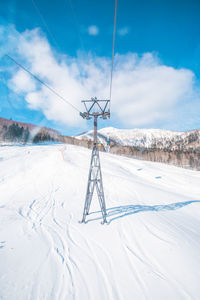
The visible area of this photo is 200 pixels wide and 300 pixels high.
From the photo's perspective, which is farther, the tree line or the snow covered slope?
the tree line

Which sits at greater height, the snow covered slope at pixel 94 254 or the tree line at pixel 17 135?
the tree line at pixel 17 135

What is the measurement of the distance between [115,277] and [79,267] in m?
1.47

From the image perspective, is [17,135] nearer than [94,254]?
No

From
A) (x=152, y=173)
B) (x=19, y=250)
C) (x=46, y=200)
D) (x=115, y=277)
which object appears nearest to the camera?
(x=115, y=277)

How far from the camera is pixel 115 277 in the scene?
4695 mm

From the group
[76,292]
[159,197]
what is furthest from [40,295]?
[159,197]

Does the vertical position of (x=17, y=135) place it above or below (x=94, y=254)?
above

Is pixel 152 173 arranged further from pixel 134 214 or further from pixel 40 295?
pixel 40 295

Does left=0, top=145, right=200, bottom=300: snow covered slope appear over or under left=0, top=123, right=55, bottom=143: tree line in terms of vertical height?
under

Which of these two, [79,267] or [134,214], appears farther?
[134,214]

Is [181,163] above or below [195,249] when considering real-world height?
below

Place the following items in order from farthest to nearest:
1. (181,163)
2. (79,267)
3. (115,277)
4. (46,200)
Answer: (181,163) → (46,200) → (79,267) → (115,277)

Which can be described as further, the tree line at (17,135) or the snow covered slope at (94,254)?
the tree line at (17,135)

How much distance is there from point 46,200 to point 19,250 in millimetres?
7732
